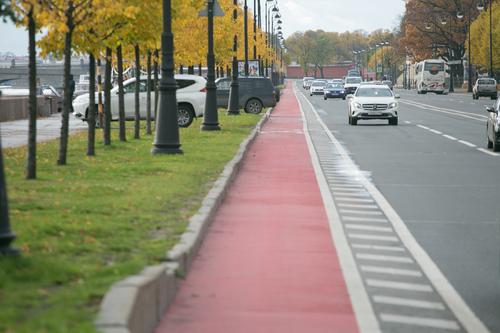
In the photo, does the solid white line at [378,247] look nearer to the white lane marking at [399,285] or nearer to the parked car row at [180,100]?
the white lane marking at [399,285]

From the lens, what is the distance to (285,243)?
12812mm

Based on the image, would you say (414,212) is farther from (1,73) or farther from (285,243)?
(1,73)

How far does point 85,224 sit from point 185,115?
31.7 metres

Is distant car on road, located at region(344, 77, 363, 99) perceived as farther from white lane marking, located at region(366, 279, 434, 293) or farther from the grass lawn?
white lane marking, located at region(366, 279, 434, 293)

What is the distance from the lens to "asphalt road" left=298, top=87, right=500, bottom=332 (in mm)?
10977

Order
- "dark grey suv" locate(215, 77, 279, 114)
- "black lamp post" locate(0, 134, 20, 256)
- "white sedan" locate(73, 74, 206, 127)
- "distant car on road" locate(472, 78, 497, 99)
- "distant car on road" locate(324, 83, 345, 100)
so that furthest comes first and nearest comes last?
"distant car on road" locate(324, 83, 345, 100) < "distant car on road" locate(472, 78, 497, 99) < "dark grey suv" locate(215, 77, 279, 114) < "white sedan" locate(73, 74, 206, 127) < "black lamp post" locate(0, 134, 20, 256)

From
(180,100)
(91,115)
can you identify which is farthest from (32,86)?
(180,100)

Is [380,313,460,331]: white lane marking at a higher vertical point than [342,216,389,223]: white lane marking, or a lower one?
lower

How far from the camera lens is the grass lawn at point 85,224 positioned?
762cm

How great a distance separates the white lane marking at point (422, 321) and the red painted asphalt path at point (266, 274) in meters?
0.27

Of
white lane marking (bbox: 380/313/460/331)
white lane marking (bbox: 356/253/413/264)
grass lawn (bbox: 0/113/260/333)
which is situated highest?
grass lawn (bbox: 0/113/260/333)

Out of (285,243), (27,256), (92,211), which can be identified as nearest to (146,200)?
(92,211)

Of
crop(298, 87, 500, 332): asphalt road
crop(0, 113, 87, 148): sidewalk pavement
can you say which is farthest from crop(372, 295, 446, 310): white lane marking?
crop(0, 113, 87, 148): sidewalk pavement

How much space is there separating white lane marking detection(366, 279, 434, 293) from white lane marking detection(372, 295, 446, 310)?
1.55 feet
